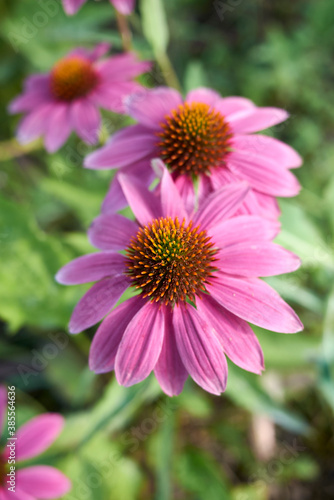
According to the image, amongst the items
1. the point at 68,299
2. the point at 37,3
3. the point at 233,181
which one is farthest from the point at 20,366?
the point at 37,3

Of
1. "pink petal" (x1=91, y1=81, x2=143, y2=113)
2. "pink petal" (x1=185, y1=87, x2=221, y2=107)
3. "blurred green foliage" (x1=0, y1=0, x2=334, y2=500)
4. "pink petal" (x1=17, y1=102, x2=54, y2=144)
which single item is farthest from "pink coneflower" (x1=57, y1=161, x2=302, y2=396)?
"pink petal" (x1=17, y1=102, x2=54, y2=144)

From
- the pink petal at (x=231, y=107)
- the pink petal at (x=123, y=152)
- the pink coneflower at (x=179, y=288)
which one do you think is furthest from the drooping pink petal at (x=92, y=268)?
the pink petal at (x=231, y=107)

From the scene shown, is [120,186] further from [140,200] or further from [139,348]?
[139,348]

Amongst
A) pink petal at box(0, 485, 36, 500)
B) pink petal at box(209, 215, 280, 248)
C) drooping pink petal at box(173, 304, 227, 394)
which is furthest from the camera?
pink petal at box(0, 485, 36, 500)

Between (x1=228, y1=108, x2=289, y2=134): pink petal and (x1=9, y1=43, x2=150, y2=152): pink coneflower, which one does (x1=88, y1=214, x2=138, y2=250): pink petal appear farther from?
(x1=9, y1=43, x2=150, y2=152): pink coneflower

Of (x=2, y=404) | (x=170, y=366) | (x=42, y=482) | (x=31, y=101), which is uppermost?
(x=31, y=101)

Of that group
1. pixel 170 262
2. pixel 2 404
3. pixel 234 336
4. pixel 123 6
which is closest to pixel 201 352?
pixel 234 336

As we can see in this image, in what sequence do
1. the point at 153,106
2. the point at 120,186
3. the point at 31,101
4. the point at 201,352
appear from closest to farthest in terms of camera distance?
the point at 201,352
the point at 120,186
the point at 153,106
the point at 31,101
